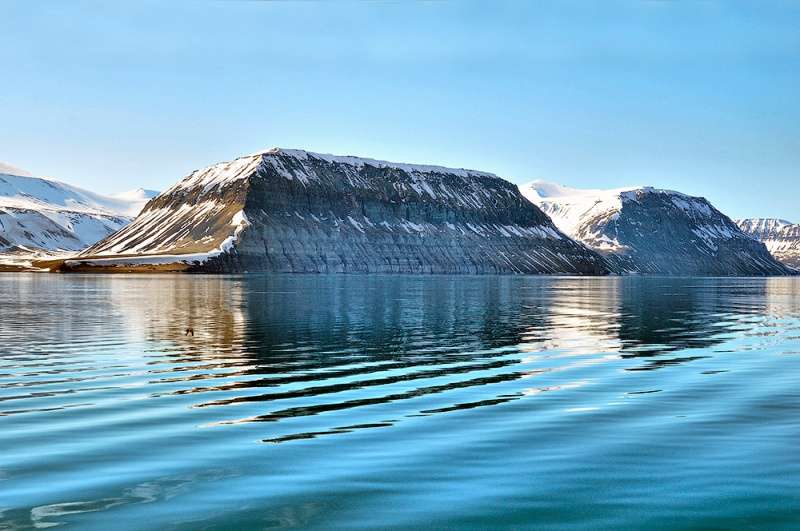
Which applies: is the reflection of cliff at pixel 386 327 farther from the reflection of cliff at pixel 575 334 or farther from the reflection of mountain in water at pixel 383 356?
the reflection of cliff at pixel 575 334

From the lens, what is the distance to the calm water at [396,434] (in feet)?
56.5

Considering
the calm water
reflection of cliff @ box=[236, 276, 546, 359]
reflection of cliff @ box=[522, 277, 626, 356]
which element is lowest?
the calm water

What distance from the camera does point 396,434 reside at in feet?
79.7

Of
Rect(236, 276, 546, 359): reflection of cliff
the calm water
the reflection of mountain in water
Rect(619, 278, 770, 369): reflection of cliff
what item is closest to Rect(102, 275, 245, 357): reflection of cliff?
the reflection of mountain in water

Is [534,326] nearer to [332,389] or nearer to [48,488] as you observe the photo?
[332,389]

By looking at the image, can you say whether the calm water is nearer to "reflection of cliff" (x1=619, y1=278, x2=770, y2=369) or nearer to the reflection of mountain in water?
the reflection of mountain in water

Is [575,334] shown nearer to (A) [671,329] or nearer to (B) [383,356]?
(A) [671,329]

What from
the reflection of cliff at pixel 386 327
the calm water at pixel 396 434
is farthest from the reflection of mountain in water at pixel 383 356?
the calm water at pixel 396 434

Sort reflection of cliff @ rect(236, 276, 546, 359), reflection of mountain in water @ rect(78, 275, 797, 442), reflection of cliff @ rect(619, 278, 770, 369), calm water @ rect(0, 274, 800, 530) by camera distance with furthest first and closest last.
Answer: reflection of cliff @ rect(236, 276, 546, 359)
reflection of cliff @ rect(619, 278, 770, 369)
reflection of mountain in water @ rect(78, 275, 797, 442)
calm water @ rect(0, 274, 800, 530)

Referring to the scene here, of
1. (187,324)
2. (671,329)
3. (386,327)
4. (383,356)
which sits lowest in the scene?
(671,329)

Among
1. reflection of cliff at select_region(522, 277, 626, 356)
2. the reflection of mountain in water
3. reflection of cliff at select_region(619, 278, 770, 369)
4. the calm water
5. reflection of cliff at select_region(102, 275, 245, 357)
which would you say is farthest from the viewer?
reflection of cliff at select_region(102, 275, 245, 357)

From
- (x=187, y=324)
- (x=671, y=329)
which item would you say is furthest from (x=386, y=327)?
(x=671, y=329)

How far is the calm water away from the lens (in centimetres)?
1723

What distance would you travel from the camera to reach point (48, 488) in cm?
1853
